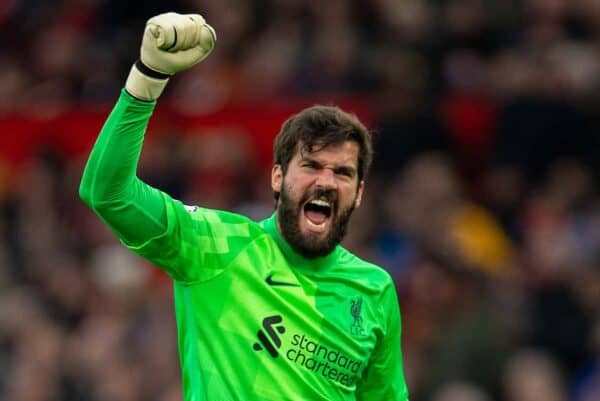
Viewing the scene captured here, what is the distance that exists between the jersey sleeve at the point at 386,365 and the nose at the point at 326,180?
0.53 m

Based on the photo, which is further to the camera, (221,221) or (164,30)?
(221,221)

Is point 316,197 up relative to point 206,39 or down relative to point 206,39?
down

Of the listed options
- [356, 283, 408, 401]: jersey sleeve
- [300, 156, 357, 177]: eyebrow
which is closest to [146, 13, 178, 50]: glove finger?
[300, 156, 357, 177]: eyebrow

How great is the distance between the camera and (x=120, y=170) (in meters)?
5.17

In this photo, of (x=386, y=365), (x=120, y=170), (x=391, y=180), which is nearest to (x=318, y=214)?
(x=386, y=365)

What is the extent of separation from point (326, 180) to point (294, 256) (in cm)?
31

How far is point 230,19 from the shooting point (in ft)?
43.2

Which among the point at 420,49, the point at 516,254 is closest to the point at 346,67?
the point at 420,49

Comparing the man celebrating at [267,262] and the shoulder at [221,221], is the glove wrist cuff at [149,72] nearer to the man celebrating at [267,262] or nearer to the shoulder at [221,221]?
the man celebrating at [267,262]

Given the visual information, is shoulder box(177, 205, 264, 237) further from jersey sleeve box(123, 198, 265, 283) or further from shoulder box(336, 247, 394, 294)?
shoulder box(336, 247, 394, 294)

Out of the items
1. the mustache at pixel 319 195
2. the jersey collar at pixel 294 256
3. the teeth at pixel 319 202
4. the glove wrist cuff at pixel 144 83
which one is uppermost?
the glove wrist cuff at pixel 144 83

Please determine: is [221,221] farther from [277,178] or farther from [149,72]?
[149,72]

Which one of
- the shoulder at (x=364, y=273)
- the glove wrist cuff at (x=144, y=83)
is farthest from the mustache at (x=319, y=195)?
the glove wrist cuff at (x=144, y=83)

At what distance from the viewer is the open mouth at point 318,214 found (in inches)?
222
